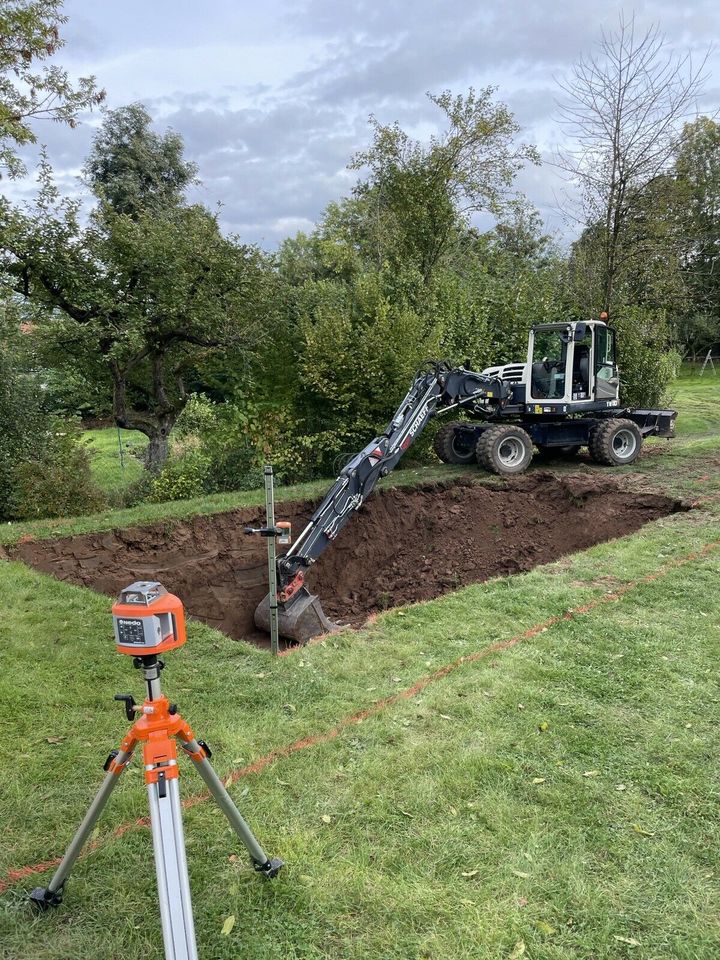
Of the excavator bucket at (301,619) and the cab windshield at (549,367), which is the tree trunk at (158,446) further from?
the cab windshield at (549,367)

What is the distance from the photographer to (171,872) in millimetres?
1995

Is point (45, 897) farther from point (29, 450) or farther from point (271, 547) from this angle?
point (29, 450)

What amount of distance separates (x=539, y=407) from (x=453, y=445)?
1711 mm

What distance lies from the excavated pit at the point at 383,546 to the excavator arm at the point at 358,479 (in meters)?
0.74

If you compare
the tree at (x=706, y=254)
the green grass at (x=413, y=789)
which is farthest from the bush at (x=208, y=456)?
the tree at (x=706, y=254)

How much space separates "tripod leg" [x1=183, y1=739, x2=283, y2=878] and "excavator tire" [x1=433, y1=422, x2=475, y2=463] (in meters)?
9.61

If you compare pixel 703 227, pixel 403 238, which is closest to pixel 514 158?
pixel 403 238

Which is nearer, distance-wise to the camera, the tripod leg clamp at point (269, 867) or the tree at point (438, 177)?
the tripod leg clamp at point (269, 867)

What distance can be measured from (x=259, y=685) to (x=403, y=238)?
48.8ft

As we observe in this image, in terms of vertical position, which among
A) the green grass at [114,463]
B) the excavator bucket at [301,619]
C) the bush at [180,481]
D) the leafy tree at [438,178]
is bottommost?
the excavator bucket at [301,619]

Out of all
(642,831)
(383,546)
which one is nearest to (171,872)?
(642,831)

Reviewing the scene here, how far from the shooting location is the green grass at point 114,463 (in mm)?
11633

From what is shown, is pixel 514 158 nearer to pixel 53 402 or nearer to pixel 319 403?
pixel 319 403

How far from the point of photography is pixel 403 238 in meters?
17.1
